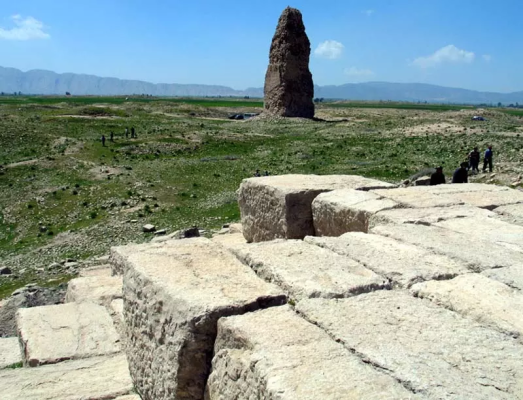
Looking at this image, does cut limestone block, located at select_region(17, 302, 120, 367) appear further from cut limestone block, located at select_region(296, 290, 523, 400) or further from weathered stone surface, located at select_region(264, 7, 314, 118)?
weathered stone surface, located at select_region(264, 7, 314, 118)

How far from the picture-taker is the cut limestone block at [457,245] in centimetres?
411

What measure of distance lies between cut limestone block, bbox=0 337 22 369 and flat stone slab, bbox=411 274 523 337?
394 centimetres

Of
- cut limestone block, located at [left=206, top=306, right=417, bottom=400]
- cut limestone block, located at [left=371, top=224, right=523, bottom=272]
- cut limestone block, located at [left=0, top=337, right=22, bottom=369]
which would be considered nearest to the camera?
cut limestone block, located at [left=206, top=306, right=417, bottom=400]

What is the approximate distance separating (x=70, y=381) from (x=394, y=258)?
2.91 m

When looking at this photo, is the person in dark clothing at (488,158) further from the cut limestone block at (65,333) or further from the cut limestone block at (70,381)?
the cut limestone block at (70,381)

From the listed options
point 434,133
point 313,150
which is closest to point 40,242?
point 313,150

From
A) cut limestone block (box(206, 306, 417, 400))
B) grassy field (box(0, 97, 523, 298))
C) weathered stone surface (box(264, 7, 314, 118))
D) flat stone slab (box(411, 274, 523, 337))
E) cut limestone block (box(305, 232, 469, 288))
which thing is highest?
weathered stone surface (box(264, 7, 314, 118))

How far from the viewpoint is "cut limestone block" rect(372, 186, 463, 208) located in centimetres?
611

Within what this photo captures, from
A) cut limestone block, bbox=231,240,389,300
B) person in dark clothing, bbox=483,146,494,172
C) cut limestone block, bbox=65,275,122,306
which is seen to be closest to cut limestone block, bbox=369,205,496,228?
cut limestone block, bbox=231,240,389,300

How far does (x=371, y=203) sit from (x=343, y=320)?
3.03m

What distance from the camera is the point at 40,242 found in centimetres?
1377

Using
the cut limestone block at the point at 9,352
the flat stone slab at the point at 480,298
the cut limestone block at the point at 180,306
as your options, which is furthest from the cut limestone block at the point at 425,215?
the cut limestone block at the point at 9,352

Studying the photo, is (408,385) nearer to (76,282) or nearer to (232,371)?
(232,371)

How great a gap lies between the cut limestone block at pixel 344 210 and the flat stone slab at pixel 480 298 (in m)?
1.96
